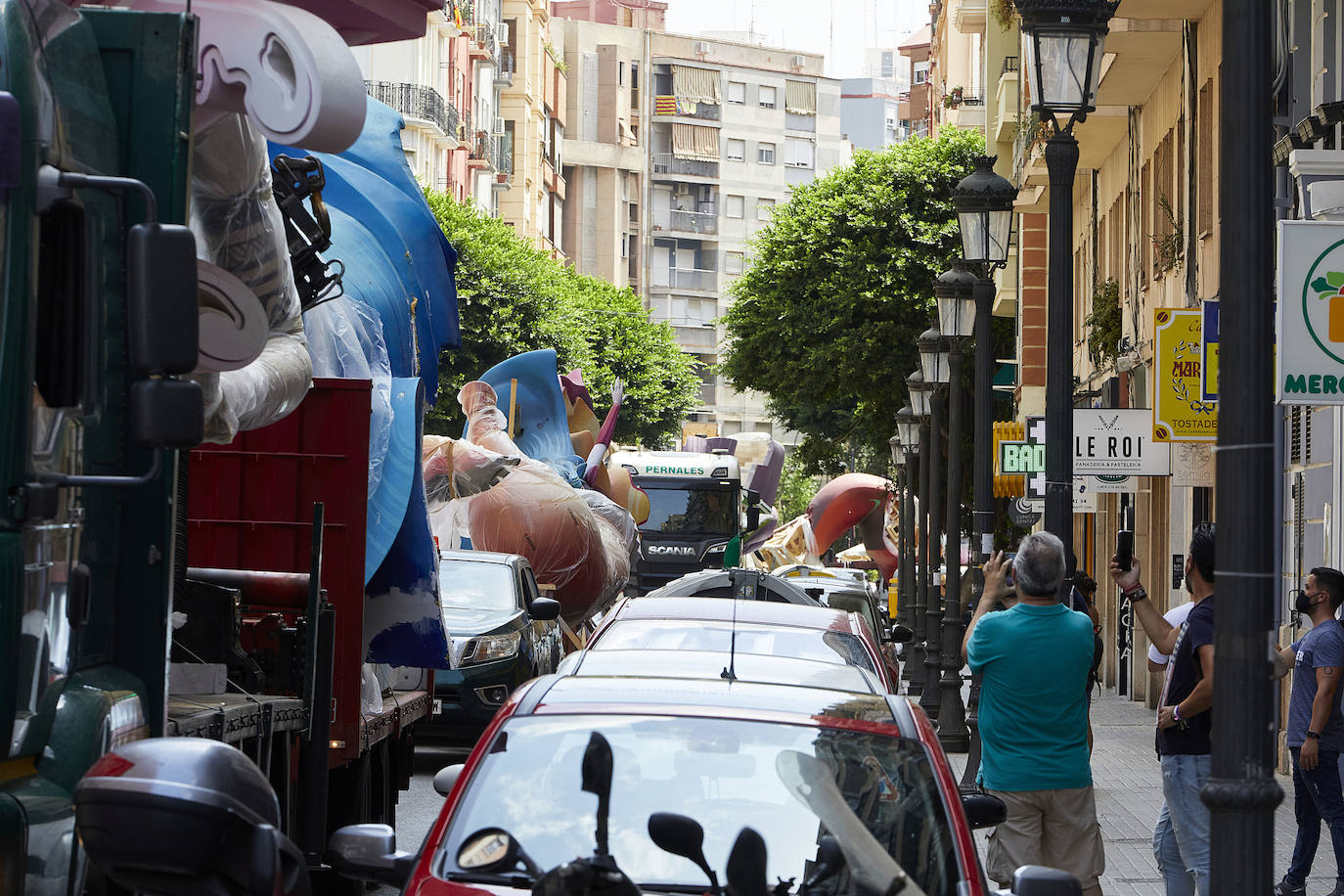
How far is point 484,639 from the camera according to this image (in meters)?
16.7

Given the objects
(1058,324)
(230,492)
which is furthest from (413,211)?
(1058,324)

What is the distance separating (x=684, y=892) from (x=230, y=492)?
519 cm

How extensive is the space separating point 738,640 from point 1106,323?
2018 centimetres

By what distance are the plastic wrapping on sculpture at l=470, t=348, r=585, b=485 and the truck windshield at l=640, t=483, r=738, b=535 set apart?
11874 millimetres

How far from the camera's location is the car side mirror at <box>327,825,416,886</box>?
521cm

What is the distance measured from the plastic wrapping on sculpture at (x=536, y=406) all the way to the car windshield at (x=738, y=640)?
22.6 metres

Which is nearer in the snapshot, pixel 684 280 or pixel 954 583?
pixel 954 583

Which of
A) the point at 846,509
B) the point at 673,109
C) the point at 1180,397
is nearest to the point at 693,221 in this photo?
the point at 673,109

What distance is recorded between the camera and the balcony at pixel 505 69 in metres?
88.7

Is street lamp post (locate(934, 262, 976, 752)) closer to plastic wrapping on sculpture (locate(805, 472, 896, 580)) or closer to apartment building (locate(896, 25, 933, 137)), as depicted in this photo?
plastic wrapping on sculpture (locate(805, 472, 896, 580))

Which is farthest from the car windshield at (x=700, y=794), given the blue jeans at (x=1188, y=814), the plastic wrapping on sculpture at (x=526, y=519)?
the plastic wrapping on sculpture at (x=526, y=519)

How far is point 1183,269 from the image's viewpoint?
23047 millimetres

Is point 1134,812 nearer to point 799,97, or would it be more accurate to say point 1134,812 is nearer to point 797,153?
point 797,153

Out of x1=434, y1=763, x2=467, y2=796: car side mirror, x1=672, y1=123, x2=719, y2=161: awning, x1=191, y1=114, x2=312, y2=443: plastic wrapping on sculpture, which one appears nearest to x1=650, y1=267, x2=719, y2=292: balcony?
x1=672, y1=123, x2=719, y2=161: awning
